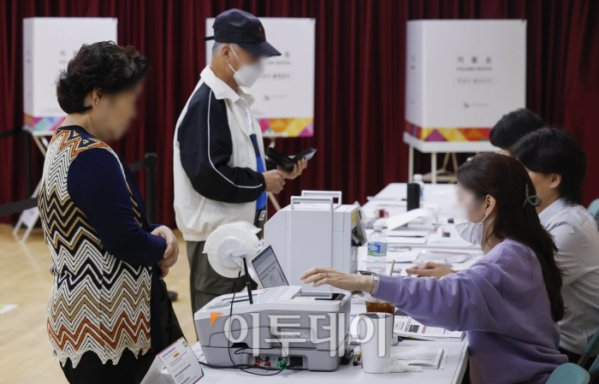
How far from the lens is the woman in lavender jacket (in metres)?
1.59

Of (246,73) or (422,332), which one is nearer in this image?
(422,332)

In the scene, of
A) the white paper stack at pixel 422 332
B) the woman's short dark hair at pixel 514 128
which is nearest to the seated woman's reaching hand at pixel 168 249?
the white paper stack at pixel 422 332

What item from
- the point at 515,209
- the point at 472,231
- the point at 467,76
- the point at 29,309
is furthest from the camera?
the point at 467,76

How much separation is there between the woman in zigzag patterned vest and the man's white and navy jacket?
2.96 feet

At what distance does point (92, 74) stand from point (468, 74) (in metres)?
4.22

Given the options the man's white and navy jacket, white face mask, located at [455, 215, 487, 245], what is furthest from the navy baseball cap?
white face mask, located at [455, 215, 487, 245]

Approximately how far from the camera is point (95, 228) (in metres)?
1.51

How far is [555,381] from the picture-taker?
151cm

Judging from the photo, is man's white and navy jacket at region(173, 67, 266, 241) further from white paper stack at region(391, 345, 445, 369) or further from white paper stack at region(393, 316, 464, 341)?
white paper stack at region(391, 345, 445, 369)

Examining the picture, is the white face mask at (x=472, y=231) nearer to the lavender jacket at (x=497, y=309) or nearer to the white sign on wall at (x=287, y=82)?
the lavender jacket at (x=497, y=309)

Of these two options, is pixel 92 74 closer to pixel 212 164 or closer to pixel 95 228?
pixel 95 228

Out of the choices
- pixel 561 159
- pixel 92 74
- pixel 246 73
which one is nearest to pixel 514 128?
pixel 561 159

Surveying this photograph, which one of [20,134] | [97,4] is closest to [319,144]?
[97,4]

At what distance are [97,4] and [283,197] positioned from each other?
8.32ft
